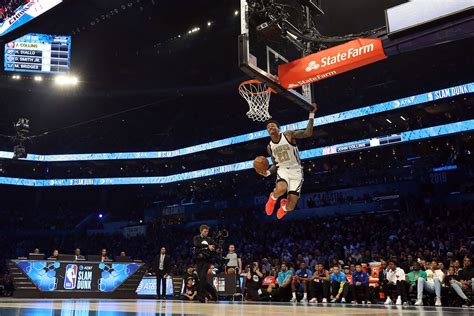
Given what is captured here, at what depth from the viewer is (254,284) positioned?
13422 millimetres

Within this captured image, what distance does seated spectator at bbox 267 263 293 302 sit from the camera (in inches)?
510

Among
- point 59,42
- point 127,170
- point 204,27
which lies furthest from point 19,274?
point 127,170

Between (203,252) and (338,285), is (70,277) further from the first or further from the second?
(338,285)

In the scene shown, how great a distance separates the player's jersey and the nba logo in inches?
379

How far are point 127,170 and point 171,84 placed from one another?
9.32 metres

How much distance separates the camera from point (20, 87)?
88.5ft

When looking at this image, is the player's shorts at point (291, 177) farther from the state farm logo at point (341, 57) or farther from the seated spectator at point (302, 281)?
the seated spectator at point (302, 281)

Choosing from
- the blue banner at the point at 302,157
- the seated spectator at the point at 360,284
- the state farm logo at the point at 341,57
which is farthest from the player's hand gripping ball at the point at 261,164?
the blue banner at the point at 302,157

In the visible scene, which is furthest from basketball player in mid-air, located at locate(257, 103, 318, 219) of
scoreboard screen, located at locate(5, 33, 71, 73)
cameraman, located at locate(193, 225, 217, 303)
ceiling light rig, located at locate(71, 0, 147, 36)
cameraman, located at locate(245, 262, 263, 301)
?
scoreboard screen, located at locate(5, 33, 71, 73)

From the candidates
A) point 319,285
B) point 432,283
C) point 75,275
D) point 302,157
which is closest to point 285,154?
point 432,283

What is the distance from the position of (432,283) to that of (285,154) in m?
6.45

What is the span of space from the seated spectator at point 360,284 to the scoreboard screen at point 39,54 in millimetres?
13509

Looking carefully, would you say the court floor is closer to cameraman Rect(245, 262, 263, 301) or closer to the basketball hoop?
the basketball hoop

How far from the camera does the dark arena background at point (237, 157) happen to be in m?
8.00
